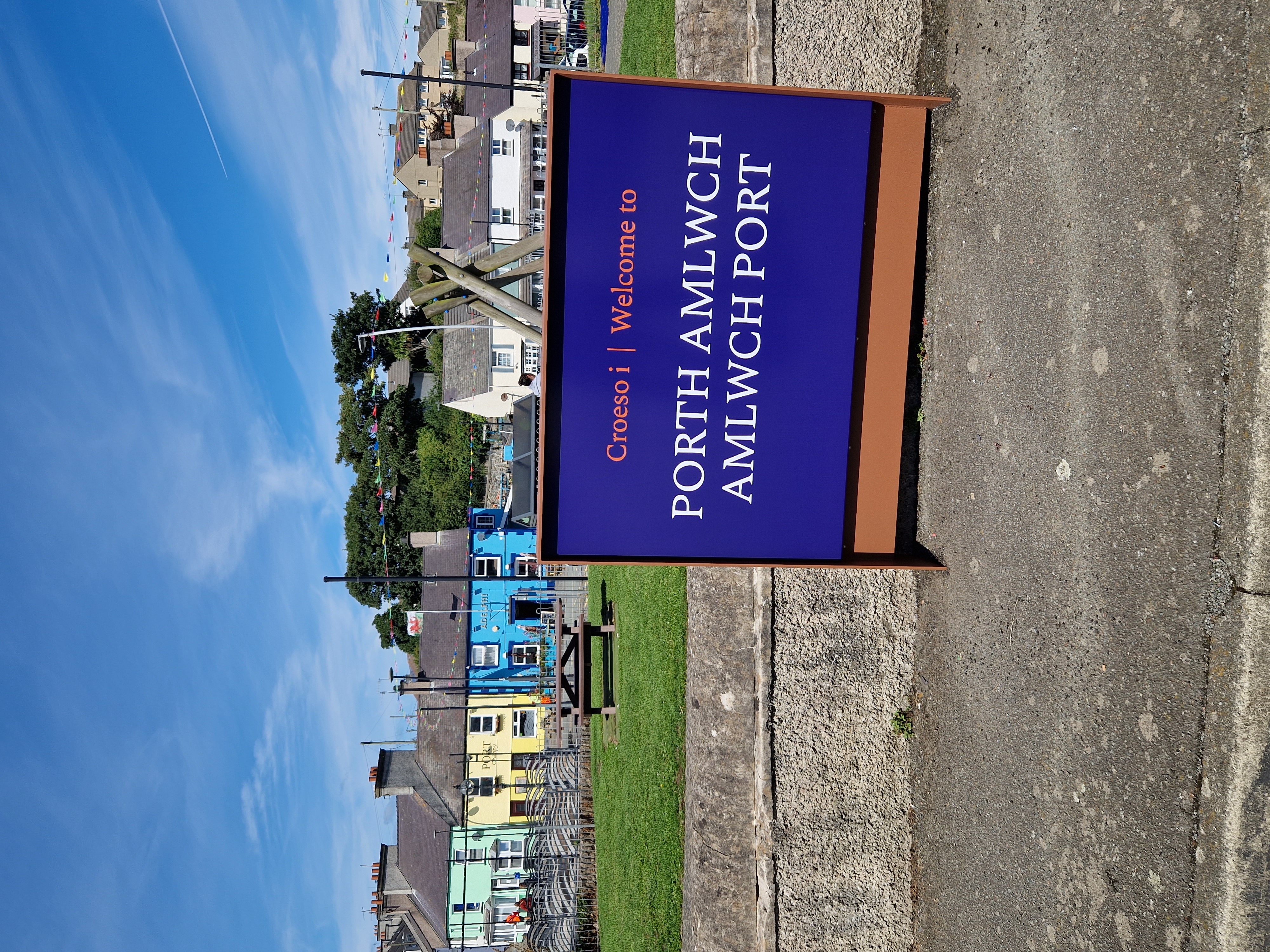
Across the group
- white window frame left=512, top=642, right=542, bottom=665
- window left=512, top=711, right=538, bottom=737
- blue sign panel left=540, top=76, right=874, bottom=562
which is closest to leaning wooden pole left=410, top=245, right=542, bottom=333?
blue sign panel left=540, top=76, right=874, bottom=562

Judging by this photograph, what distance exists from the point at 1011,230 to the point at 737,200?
1.44m

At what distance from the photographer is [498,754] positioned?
108 feet

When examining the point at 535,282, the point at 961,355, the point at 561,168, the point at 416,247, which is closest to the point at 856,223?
the point at 961,355

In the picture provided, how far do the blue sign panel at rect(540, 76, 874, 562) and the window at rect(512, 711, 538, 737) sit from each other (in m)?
31.2

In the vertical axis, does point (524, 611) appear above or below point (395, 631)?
above

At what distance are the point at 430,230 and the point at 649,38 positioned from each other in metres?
41.8

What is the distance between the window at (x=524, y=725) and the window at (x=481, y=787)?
2.04 metres

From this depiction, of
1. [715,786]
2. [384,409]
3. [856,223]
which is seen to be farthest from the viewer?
[384,409]

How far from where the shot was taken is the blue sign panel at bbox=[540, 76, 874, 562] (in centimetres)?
430

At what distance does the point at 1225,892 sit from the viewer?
10.3 feet

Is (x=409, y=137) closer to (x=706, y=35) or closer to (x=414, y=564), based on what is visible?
(x=414, y=564)

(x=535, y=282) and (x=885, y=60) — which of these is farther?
(x=535, y=282)

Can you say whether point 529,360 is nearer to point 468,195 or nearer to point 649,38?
point 468,195

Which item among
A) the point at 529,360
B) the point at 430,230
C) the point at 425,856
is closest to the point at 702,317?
the point at 529,360
